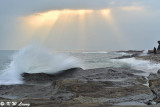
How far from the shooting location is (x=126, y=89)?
8688mm

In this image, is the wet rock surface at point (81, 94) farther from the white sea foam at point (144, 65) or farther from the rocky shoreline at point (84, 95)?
the white sea foam at point (144, 65)

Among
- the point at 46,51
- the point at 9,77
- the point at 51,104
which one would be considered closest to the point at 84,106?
the point at 51,104

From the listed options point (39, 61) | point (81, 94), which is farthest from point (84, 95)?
point (39, 61)

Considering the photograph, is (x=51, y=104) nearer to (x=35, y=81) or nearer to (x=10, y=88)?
(x=10, y=88)

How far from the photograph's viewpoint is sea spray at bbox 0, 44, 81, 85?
17.7 meters

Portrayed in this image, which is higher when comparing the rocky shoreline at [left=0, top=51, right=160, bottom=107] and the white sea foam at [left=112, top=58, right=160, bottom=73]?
the white sea foam at [left=112, top=58, right=160, bottom=73]

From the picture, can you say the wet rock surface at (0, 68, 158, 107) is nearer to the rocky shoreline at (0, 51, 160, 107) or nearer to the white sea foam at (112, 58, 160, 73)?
the rocky shoreline at (0, 51, 160, 107)

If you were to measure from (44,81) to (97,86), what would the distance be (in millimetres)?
5135

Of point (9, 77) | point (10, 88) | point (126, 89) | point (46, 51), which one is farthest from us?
point (46, 51)

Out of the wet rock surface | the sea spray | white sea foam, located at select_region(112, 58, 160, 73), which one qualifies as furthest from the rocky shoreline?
white sea foam, located at select_region(112, 58, 160, 73)

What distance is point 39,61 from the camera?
19.8 meters

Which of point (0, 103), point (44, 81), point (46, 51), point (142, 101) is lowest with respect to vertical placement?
point (142, 101)

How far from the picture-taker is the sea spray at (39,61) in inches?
696

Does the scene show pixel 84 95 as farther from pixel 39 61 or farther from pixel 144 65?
pixel 144 65
